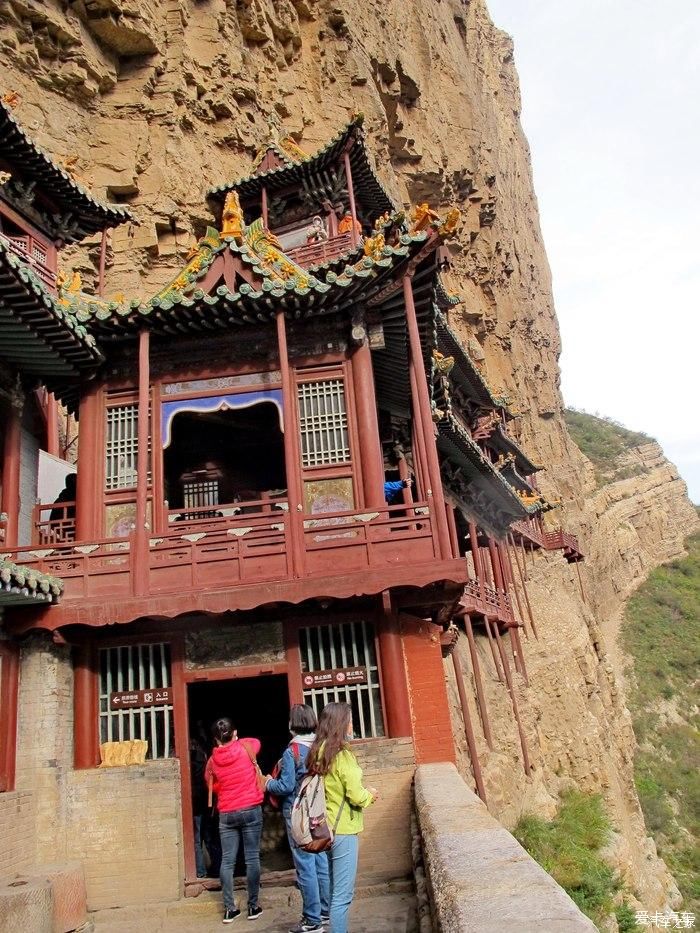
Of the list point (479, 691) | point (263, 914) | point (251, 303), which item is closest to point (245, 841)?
point (263, 914)

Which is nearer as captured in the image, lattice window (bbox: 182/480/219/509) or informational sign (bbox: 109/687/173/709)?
informational sign (bbox: 109/687/173/709)

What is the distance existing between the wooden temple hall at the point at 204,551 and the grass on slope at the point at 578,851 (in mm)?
6502

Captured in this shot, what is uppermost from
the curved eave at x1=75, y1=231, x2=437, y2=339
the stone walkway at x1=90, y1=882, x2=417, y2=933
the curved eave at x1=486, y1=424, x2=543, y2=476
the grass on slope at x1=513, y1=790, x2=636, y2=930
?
the curved eave at x1=486, y1=424, x2=543, y2=476

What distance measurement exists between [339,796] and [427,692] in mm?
4360

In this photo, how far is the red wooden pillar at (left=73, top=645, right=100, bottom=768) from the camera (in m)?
8.88

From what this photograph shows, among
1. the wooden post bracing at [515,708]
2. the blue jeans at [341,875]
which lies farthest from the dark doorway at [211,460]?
the wooden post bracing at [515,708]

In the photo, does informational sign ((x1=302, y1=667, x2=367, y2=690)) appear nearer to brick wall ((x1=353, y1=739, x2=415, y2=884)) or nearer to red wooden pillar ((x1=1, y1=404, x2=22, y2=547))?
brick wall ((x1=353, y1=739, x2=415, y2=884))

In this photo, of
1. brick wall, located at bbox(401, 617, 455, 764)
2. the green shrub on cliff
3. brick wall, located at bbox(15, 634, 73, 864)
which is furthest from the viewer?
the green shrub on cliff

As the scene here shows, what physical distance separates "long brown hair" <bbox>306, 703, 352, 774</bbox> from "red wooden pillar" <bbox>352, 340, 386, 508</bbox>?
4832mm

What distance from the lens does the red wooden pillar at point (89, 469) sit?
10375 mm

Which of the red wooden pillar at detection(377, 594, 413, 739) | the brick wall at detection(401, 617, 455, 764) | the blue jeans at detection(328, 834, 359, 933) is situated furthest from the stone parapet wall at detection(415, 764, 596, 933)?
the brick wall at detection(401, 617, 455, 764)

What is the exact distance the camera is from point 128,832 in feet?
26.9

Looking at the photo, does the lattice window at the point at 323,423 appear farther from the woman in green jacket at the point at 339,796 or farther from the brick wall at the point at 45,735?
the woman in green jacket at the point at 339,796

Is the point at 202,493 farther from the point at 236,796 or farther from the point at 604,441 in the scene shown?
the point at 604,441
